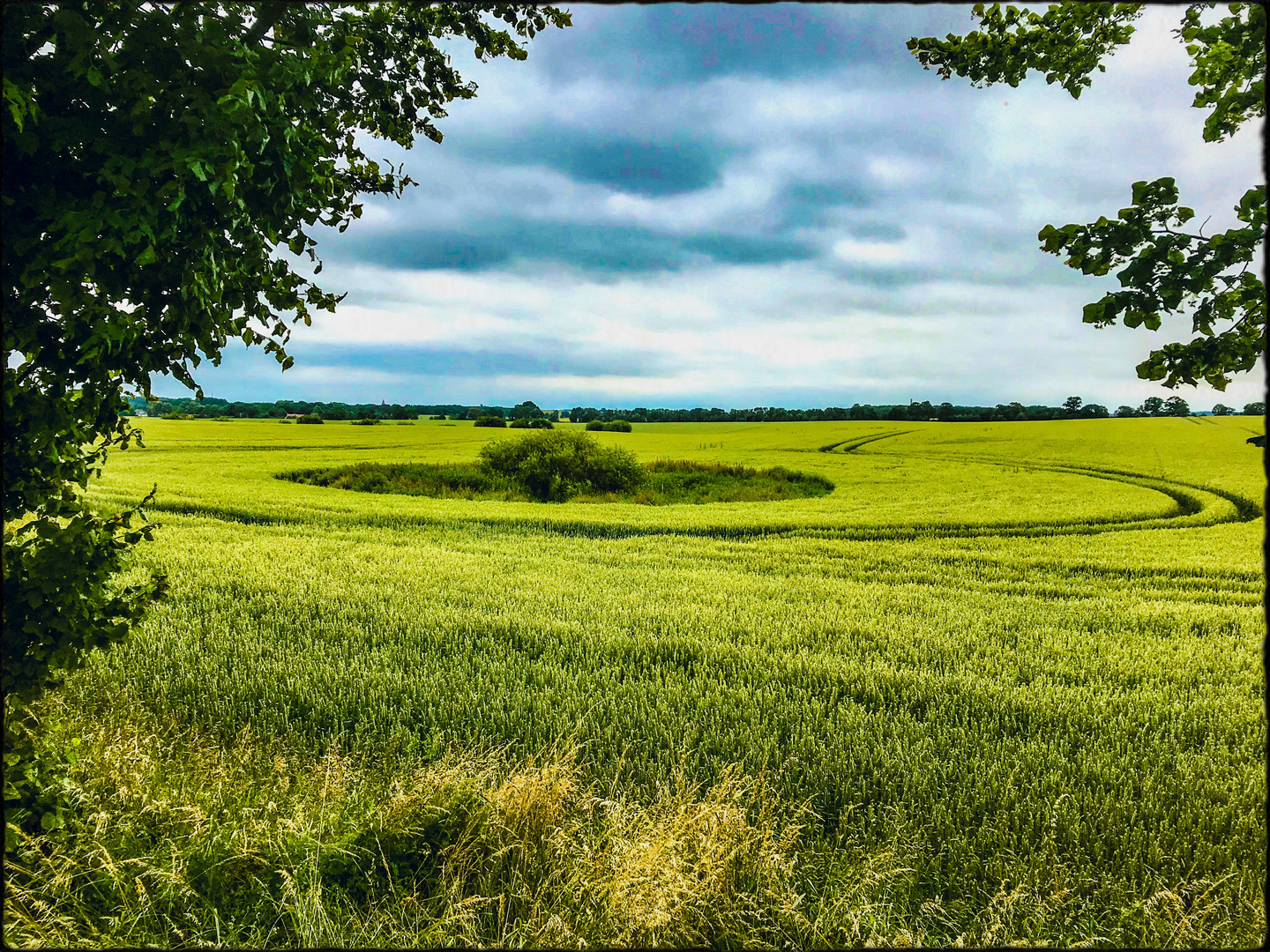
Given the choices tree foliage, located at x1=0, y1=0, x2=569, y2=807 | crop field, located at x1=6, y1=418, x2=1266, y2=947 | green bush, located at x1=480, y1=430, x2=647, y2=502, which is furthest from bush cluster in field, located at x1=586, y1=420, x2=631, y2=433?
tree foliage, located at x1=0, y1=0, x2=569, y2=807

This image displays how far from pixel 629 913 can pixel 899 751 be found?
2.99m

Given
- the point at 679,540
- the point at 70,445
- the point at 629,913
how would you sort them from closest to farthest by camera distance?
the point at 629,913, the point at 70,445, the point at 679,540

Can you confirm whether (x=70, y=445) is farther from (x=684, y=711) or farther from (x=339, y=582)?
(x=339, y=582)

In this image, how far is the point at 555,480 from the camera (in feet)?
95.2

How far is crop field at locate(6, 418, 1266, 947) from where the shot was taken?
10.8 ft

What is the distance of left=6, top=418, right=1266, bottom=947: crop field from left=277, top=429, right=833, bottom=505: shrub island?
14.7m

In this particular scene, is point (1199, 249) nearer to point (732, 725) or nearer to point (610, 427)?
point (732, 725)

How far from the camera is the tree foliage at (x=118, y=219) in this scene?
9.46 feet

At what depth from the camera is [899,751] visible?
5.01m

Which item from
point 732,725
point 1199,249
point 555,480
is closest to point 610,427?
point 555,480

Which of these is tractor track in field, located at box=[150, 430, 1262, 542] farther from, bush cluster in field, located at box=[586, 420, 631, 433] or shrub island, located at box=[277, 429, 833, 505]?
bush cluster in field, located at box=[586, 420, 631, 433]

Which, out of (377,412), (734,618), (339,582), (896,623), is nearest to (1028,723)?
(896,623)

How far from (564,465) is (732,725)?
24.7 meters

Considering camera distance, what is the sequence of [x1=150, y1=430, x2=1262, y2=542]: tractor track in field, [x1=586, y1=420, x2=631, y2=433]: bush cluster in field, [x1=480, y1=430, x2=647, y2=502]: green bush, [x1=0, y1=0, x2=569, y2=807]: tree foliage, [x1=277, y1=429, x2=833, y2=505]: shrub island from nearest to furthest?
1. [x1=0, y1=0, x2=569, y2=807]: tree foliage
2. [x1=150, y1=430, x2=1262, y2=542]: tractor track in field
3. [x1=277, y1=429, x2=833, y2=505]: shrub island
4. [x1=480, y1=430, x2=647, y2=502]: green bush
5. [x1=586, y1=420, x2=631, y2=433]: bush cluster in field
